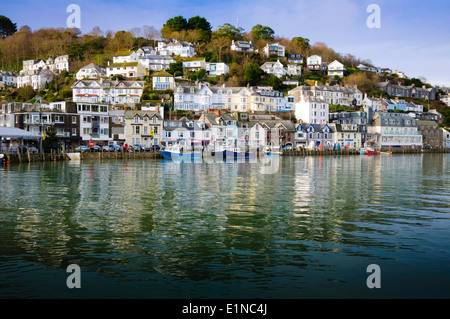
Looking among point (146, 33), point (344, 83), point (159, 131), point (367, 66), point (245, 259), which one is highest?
point (146, 33)

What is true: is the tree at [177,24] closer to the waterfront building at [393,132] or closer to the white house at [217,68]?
the white house at [217,68]

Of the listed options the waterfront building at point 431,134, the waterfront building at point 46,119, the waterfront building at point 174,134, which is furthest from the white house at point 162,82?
the waterfront building at point 431,134

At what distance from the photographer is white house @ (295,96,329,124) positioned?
382 ft

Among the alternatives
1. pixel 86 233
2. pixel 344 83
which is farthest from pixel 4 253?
pixel 344 83

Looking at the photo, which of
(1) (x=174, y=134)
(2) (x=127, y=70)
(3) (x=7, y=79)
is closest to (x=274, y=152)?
(1) (x=174, y=134)

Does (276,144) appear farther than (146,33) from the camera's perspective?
No

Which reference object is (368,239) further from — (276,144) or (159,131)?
(276,144)

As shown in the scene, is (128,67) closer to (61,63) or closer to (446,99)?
(61,63)

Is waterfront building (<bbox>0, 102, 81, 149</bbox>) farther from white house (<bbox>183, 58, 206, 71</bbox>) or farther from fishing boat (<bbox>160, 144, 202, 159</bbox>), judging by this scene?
white house (<bbox>183, 58, 206, 71</bbox>)

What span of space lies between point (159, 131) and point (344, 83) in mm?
87948

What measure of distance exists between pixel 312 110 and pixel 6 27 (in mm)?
153197

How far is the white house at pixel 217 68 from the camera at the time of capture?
14050 centimetres

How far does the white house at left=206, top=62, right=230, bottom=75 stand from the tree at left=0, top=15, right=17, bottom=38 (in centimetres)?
11039

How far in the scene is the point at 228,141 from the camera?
9700 centimetres
